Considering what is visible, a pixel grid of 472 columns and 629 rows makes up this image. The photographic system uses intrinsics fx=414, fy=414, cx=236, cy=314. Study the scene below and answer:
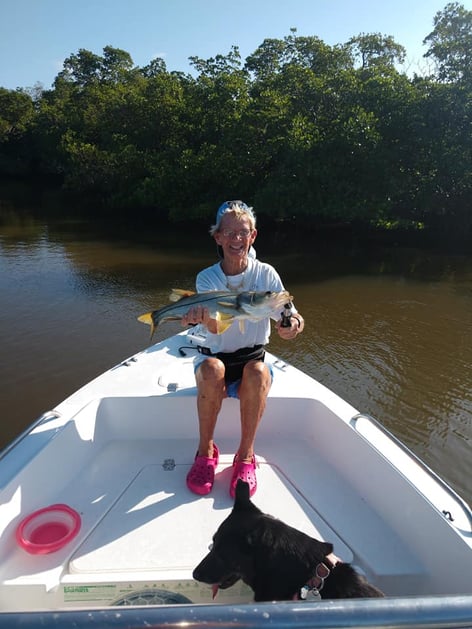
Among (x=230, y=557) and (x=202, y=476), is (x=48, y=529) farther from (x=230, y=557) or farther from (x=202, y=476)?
(x=230, y=557)

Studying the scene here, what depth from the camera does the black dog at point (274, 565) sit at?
1854 millimetres

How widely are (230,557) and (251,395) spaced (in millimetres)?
1092

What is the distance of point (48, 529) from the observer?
2.50 meters

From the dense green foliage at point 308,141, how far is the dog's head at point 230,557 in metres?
13.9

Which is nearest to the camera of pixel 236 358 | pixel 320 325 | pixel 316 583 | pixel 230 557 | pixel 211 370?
pixel 316 583

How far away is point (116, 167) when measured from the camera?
23.4 m

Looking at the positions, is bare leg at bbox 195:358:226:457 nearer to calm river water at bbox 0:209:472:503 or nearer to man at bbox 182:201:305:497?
man at bbox 182:201:305:497

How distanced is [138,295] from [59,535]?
8.65 metres

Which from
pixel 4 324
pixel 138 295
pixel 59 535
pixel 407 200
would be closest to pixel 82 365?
pixel 4 324

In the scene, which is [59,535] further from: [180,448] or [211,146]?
[211,146]

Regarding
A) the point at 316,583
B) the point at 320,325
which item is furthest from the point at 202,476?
the point at 320,325

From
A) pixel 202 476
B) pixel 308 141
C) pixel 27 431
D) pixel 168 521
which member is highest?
pixel 308 141

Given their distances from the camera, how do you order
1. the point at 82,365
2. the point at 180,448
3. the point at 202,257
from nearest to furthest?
1. the point at 180,448
2. the point at 82,365
3. the point at 202,257

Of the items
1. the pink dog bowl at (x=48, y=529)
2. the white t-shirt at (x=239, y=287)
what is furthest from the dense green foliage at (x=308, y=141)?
the pink dog bowl at (x=48, y=529)
